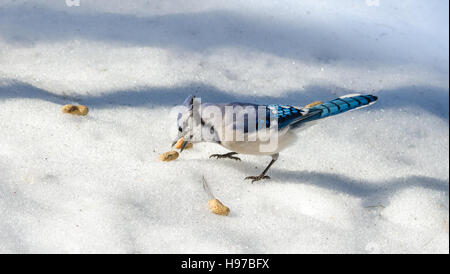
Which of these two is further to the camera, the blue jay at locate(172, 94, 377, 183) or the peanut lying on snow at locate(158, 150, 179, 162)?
the peanut lying on snow at locate(158, 150, 179, 162)

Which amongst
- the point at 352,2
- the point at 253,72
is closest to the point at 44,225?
the point at 253,72

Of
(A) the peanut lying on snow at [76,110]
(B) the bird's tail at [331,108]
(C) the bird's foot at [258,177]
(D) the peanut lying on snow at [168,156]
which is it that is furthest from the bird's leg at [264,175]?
(A) the peanut lying on snow at [76,110]

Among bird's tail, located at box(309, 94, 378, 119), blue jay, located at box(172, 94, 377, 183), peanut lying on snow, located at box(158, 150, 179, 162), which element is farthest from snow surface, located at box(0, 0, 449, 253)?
bird's tail, located at box(309, 94, 378, 119)

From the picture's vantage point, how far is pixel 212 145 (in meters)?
2.62

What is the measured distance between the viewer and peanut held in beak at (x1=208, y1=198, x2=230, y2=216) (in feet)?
6.87

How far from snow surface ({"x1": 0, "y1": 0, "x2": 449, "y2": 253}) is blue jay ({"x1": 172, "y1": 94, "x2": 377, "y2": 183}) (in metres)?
0.28

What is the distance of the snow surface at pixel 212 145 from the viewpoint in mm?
2008

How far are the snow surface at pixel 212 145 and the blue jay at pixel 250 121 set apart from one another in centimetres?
28

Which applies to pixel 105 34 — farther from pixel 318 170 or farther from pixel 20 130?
pixel 318 170

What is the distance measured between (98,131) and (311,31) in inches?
69.1

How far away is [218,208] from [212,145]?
60 cm

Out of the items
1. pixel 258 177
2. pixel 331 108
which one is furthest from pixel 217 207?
pixel 331 108

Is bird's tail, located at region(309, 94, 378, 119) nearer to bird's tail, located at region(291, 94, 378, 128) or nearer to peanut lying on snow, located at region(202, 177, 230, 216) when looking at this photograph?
bird's tail, located at region(291, 94, 378, 128)

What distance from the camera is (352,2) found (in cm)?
348
